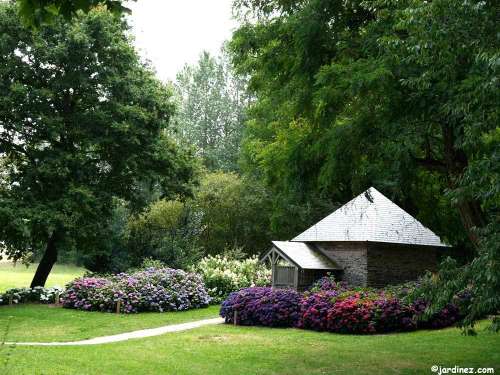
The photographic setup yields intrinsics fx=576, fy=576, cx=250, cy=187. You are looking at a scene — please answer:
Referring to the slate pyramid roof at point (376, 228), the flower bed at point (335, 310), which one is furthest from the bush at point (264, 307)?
the slate pyramid roof at point (376, 228)

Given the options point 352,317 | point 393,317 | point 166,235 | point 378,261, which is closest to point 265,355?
point 352,317

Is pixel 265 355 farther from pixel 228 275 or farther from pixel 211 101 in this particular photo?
pixel 211 101

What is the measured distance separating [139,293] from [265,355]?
9.26m

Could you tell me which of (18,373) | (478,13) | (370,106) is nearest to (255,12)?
(370,106)

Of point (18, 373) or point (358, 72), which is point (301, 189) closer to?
point (358, 72)

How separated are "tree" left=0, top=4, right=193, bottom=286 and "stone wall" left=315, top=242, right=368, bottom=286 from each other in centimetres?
834

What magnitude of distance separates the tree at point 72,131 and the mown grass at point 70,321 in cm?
285

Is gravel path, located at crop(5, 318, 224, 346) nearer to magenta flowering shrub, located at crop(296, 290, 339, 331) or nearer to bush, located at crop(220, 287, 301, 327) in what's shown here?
bush, located at crop(220, 287, 301, 327)

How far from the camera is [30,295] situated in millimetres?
22516

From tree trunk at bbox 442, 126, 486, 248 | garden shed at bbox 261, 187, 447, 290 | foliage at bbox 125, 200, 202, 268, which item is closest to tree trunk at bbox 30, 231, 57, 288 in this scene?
foliage at bbox 125, 200, 202, 268

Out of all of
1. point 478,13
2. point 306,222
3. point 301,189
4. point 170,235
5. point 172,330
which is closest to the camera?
point 478,13

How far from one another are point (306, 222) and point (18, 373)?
928 inches

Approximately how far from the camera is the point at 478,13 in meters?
7.88

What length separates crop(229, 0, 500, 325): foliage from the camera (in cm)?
775
